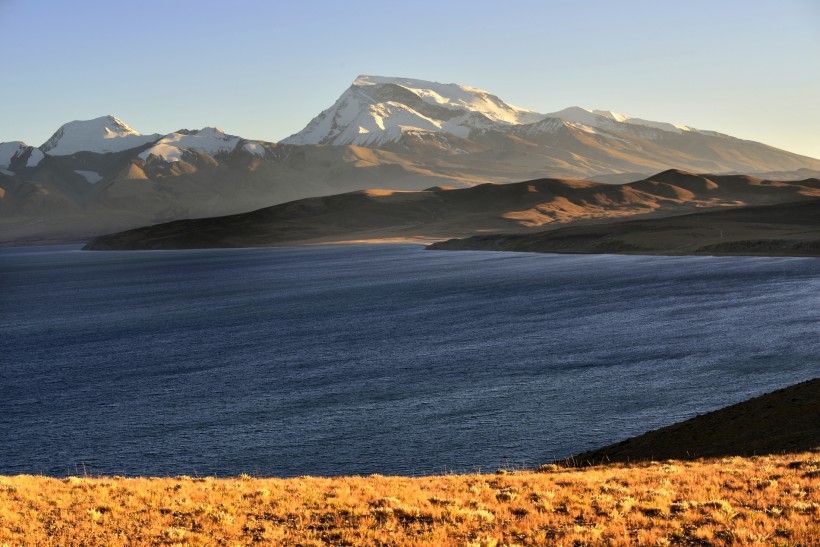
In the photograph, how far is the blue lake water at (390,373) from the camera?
49.6m

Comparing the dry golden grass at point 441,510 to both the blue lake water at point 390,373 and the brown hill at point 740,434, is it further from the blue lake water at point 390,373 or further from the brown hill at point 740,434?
the blue lake water at point 390,373

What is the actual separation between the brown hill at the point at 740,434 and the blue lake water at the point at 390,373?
3.68 meters

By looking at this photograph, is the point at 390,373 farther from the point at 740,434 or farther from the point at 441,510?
the point at 441,510

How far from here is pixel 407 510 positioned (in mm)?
26109

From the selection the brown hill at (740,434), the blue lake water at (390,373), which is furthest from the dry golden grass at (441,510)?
the blue lake water at (390,373)

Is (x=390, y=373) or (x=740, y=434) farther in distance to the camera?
(x=390, y=373)

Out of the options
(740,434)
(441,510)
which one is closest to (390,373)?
(740,434)

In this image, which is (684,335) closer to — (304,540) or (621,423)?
(621,423)

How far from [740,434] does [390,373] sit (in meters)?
33.9

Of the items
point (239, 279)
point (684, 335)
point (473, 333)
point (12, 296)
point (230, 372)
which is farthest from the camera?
point (239, 279)

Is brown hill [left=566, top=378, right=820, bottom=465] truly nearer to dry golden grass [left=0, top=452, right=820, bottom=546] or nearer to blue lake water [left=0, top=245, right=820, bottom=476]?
blue lake water [left=0, top=245, right=820, bottom=476]

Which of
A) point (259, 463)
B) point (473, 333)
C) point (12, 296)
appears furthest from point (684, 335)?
point (12, 296)

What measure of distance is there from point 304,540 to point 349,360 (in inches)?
2194

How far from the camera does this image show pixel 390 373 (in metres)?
72.0
